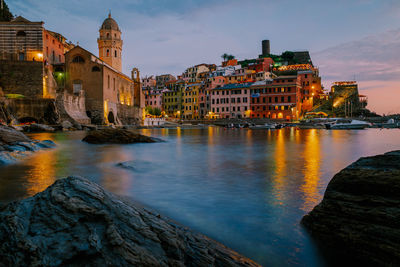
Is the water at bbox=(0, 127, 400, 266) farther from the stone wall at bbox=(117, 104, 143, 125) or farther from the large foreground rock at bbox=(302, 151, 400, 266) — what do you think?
the stone wall at bbox=(117, 104, 143, 125)

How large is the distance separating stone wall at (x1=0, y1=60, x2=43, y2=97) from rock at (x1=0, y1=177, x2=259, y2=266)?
4533 centimetres

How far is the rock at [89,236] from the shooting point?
2031 mm

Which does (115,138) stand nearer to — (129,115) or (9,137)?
(9,137)

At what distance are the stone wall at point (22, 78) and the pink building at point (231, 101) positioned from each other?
46.1m

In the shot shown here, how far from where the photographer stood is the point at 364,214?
9.78 ft

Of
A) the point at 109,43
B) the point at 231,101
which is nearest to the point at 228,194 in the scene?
the point at 231,101

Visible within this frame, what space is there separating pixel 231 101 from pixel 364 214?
71.7 metres

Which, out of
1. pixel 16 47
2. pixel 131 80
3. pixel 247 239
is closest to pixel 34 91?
pixel 16 47

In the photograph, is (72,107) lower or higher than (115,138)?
higher

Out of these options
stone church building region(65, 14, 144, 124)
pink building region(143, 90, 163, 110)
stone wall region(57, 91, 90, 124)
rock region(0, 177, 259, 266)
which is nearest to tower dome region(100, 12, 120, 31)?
stone church building region(65, 14, 144, 124)

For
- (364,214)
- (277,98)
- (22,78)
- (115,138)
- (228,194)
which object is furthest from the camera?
(277,98)

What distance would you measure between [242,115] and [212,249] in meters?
70.5

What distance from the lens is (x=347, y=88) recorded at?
74188 mm

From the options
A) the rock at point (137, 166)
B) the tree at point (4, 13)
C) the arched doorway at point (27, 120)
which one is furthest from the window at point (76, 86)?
the rock at point (137, 166)
